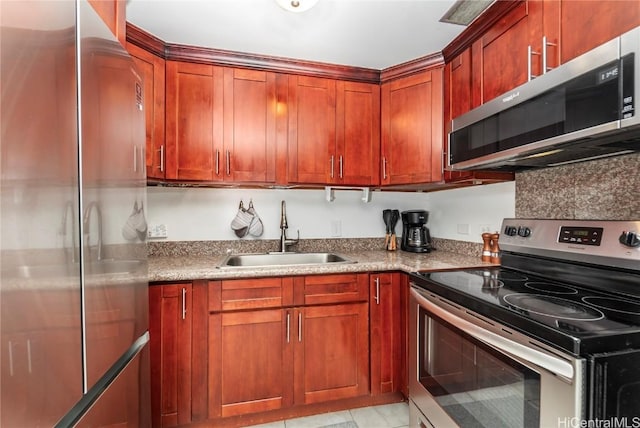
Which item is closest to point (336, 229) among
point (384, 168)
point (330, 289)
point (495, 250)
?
point (384, 168)

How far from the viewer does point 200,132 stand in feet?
6.70

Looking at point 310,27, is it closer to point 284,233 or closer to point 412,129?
Answer: point 412,129

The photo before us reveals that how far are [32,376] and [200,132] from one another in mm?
1644

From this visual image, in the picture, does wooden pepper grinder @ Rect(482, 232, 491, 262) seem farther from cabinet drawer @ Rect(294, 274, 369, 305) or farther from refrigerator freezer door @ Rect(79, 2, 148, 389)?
refrigerator freezer door @ Rect(79, 2, 148, 389)

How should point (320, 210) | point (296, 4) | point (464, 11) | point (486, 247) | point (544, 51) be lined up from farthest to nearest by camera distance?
1. point (320, 210)
2. point (486, 247)
3. point (464, 11)
4. point (296, 4)
5. point (544, 51)

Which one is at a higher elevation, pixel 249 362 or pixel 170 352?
pixel 170 352

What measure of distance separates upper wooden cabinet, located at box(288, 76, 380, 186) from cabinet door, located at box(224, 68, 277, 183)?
14 centimetres

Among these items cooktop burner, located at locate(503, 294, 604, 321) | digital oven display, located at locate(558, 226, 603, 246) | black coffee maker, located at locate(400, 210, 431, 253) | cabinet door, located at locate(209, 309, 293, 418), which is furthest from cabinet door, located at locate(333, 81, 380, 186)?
cooktop burner, located at locate(503, 294, 604, 321)

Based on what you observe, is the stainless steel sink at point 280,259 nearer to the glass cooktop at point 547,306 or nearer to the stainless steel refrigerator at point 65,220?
the glass cooktop at point 547,306

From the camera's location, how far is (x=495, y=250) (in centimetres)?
196

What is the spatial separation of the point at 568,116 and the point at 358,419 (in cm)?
182

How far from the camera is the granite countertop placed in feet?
5.60

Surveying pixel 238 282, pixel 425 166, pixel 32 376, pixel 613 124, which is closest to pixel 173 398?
pixel 238 282

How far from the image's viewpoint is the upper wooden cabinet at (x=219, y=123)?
200 cm
